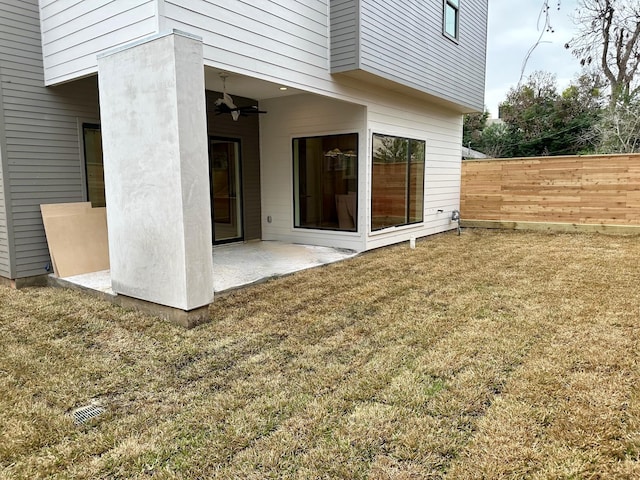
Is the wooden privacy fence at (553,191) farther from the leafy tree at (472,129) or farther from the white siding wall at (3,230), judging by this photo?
the leafy tree at (472,129)

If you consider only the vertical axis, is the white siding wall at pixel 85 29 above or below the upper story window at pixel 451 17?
below

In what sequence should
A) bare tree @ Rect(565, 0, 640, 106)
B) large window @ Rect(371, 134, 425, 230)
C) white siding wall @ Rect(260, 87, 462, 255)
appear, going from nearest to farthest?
white siding wall @ Rect(260, 87, 462, 255) < large window @ Rect(371, 134, 425, 230) < bare tree @ Rect(565, 0, 640, 106)

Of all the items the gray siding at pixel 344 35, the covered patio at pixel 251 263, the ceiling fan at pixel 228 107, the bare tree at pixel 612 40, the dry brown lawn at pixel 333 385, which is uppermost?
the bare tree at pixel 612 40

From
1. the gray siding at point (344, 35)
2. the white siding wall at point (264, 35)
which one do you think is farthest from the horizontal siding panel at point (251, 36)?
the gray siding at point (344, 35)

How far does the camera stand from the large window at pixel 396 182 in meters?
7.16

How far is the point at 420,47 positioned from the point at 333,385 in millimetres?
6325

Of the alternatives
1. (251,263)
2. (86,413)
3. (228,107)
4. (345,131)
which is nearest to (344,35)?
(345,131)

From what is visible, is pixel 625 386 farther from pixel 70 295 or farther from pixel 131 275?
pixel 70 295

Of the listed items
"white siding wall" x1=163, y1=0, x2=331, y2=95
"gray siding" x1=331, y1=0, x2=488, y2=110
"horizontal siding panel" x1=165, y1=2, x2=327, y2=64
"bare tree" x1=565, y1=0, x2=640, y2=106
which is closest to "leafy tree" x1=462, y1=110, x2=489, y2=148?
"bare tree" x1=565, y1=0, x2=640, y2=106

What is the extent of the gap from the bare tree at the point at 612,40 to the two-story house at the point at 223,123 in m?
8.89

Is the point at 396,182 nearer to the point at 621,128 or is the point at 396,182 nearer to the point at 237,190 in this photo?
the point at 237,190

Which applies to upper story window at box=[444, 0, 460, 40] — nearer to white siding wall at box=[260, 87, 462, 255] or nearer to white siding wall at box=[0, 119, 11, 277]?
white siding wall at box=[260, 87, 462, 255]

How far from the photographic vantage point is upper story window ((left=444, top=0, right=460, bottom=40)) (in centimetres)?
801

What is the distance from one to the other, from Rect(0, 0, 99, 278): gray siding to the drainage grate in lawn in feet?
11.2
